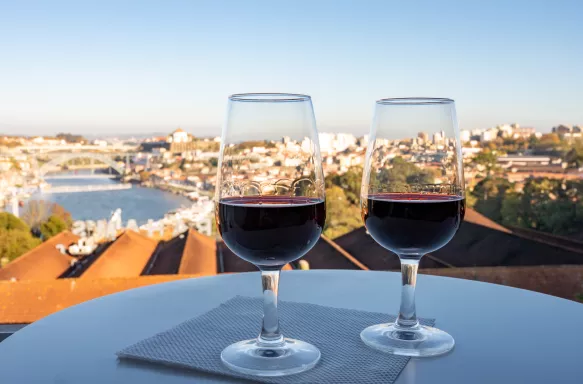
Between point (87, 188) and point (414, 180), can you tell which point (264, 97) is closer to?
point (414, 180)

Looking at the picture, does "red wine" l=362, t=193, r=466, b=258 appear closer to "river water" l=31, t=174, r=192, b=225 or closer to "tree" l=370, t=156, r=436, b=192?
"tree" l=370, t=156, r=436, b=192

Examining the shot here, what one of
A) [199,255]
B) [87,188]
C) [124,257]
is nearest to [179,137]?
[87,188]

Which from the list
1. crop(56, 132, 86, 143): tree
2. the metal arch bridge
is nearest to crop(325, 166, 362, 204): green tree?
the metal arch bridge

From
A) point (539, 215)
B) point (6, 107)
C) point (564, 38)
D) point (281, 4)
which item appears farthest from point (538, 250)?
point (6, 107)

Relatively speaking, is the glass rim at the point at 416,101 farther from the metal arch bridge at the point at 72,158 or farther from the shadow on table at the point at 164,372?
the metal arch bridge at the point at 72,158

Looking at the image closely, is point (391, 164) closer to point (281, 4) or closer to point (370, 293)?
point (370, 293)
